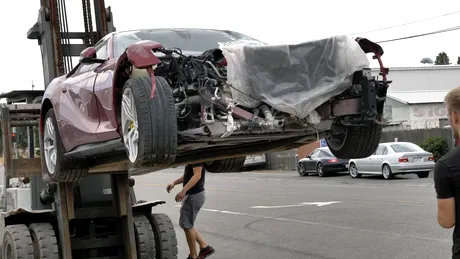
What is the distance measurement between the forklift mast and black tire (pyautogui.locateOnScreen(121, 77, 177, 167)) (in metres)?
3.20

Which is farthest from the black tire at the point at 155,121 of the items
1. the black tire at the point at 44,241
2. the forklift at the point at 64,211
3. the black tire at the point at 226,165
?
the black tire at the point at 226,165

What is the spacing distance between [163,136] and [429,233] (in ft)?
22.4

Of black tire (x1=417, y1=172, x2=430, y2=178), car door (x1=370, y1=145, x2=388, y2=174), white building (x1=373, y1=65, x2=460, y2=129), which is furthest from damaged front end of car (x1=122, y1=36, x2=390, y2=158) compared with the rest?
white building (x1=373, y1=65, x2=460, y2=129)

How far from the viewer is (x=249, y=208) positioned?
16.4 meters

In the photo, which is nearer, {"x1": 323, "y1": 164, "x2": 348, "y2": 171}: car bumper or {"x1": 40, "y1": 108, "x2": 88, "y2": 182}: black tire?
{"x1": 40, "y1": 108, "x2": 88, "y2": 182}: black tire

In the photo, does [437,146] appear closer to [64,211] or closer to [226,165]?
[226,165]

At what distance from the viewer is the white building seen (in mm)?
46812

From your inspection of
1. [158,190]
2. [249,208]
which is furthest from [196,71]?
[158,190]

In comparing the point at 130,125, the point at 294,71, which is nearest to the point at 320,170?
the point at 294,71

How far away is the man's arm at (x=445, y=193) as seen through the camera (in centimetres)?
338

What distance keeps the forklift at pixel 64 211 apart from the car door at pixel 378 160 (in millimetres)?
17128

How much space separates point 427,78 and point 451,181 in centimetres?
5979

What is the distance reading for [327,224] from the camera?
41.3ft

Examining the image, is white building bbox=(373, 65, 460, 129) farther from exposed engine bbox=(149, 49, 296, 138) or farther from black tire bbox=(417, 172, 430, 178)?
exposed engine bbox=(149, 49, 296, 138)
